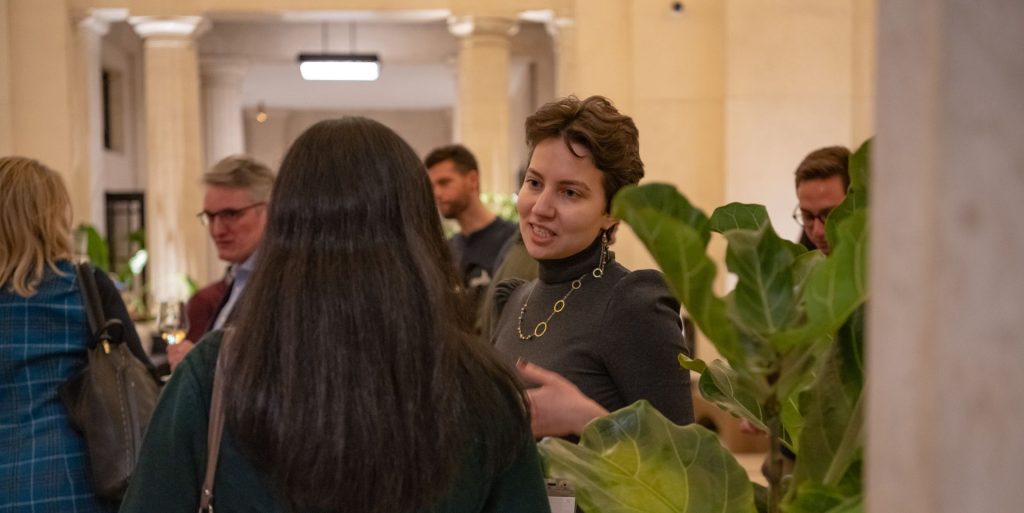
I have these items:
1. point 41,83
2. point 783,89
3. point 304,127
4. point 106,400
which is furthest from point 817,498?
point 304,127

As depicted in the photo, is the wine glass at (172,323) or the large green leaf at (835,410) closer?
the large green leaf at (835,410)

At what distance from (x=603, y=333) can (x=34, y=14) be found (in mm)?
10207

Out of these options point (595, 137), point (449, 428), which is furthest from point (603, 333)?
point (449, 428)

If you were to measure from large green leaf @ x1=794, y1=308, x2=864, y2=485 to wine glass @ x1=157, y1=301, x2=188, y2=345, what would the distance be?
2.87 m

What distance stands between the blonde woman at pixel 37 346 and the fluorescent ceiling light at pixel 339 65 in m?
11.4

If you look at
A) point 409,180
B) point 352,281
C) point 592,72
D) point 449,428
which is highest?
point 592,72

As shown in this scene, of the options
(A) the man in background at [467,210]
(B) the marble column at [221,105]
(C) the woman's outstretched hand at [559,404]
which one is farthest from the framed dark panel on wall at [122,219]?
(C) the woman's outstretched hand at [559,404]

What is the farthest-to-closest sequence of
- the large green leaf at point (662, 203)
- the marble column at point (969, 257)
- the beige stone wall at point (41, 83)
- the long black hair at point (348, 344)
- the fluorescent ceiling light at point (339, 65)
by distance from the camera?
the fluorescent ceiling light at point (339, 65), the beige stone wall at point (41, 83), the long black hair at point (348, 344), the large green leaf at point (662, 203), the marble column at point (969, 257)

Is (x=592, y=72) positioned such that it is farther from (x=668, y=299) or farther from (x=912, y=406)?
(x=912, y=406)

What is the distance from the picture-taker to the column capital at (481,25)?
1214cm

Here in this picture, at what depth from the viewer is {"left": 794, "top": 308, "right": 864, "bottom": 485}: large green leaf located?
1.10 metres

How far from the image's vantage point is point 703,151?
33.9 feet

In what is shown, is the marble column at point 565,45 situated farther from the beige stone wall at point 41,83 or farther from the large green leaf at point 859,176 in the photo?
the large green leaf at point 859,176

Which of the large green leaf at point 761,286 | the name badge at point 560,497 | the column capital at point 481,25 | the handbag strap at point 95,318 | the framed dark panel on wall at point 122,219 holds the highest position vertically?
the column capital at point 481,25
